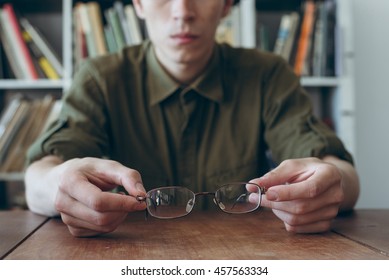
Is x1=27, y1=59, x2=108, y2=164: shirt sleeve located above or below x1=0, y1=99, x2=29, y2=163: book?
above

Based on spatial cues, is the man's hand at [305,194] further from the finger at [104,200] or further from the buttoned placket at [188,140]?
the buttoned placket at [188,140]

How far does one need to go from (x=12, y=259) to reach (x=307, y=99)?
780mm

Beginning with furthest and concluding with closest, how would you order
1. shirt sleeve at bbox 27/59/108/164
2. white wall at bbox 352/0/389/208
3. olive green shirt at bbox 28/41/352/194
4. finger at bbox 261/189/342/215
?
white wall at bbox 352/0/389/208 → olive green shirt at bbox 28/41/352/194 → shirt sleeve at bbox 27/59/108/164 → finger at bbox 261/189/342/215

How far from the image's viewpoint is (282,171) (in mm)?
644

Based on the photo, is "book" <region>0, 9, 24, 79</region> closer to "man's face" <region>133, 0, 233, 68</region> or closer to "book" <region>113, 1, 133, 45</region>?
"book" <region>113, 1, 133, 45</region>

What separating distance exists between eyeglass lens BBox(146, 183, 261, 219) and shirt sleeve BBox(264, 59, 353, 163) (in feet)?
1.05

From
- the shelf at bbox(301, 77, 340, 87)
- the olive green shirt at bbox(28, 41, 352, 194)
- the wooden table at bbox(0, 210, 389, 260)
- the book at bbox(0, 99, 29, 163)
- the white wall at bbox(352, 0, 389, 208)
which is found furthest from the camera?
the white wall at bbox(352, 0, 389, 208)

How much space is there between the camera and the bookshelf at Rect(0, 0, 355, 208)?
168 cm

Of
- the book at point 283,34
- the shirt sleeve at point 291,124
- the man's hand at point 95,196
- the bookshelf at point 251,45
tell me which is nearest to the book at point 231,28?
the bookshelf at point 251,45

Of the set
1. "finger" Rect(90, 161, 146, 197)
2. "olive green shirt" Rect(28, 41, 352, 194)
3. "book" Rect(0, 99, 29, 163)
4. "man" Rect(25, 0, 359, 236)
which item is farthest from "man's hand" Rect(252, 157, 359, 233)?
"book" Rect(0, 99, 29, 163)

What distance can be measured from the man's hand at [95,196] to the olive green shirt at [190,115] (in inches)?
16.1

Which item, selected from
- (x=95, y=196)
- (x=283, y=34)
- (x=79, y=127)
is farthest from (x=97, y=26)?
(x=95, y=196)

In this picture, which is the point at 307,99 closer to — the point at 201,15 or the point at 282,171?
the point at 201,15

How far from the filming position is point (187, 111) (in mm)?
1118
